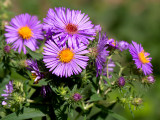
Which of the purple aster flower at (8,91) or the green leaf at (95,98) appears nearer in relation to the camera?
the green leaf at (95,98)

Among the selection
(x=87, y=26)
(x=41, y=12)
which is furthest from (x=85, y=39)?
(x=41, y=12)

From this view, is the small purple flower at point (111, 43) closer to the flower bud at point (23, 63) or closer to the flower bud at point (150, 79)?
the flower bud at point (150, 79)

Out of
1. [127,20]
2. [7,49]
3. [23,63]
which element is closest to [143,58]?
[23,63]

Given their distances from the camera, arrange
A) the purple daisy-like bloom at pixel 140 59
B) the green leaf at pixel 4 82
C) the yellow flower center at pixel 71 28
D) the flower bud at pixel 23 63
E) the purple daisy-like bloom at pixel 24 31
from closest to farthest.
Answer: the yellow flower center at pixel 71 28, the purple daisy-like bloom at pixel 140 59, the flower bud at pixel 23 63, the green leaf at pixel 4 82, the purple daisy-like bloom at pixel 24 31

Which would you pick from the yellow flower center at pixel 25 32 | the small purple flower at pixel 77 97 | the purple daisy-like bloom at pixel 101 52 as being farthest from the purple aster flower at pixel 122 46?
the yellow flower center at pixel 25 32

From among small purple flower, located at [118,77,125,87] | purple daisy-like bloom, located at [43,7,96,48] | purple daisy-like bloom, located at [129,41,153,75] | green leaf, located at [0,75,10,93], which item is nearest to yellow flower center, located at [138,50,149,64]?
purple daisy-like bloom, located at [129,41,153,75]

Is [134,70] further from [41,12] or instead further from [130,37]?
[41,12]
